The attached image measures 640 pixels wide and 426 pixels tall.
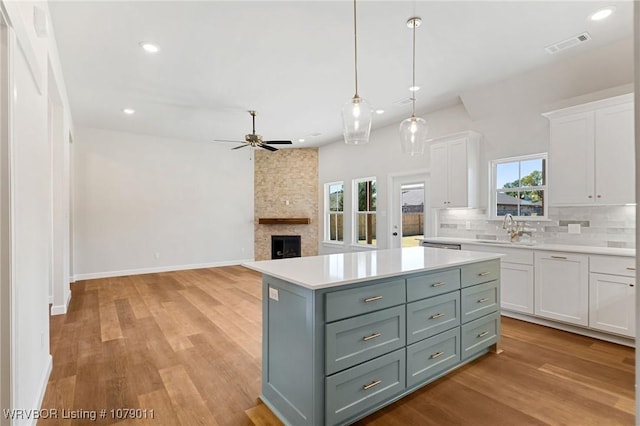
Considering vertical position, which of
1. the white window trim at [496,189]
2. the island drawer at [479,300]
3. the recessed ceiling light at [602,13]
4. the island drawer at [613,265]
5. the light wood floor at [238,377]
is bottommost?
the light wood floor at [238,377]

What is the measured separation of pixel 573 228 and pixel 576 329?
3.93ft

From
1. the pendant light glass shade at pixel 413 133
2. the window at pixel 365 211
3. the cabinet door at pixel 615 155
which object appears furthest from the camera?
the window at pixel 365 211

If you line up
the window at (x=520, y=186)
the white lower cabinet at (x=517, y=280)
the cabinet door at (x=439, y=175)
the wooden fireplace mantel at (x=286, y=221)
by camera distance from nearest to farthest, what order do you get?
the white lower cabinet at (x=517, y=280)
the window at (x=520, y=186)
the cabinet door at (x=439, y=175)
the wooden fireplace mantel at (x=286, y=221)

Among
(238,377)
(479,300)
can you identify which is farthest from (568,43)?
(238,377)

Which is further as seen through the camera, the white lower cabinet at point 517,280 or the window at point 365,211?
the window at point 365,211

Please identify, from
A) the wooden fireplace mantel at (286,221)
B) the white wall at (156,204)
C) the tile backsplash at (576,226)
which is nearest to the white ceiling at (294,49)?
the white wall at (156,204)

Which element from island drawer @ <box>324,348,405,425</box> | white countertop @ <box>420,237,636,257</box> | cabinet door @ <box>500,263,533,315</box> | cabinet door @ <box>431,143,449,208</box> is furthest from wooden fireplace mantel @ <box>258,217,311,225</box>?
island drawer @ <box>324,348,405,425</box>

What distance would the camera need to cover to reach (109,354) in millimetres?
3004

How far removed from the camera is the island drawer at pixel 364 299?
184cm

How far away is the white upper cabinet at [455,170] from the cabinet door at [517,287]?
44.1 inches

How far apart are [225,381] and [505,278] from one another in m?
3.48

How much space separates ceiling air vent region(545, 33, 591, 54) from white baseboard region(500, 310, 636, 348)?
2.93 m

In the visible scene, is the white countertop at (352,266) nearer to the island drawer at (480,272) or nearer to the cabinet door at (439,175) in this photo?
the island drawer at (480,272)

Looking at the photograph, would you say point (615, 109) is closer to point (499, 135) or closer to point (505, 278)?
point (499, 135)
